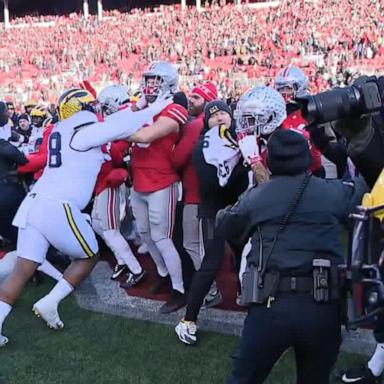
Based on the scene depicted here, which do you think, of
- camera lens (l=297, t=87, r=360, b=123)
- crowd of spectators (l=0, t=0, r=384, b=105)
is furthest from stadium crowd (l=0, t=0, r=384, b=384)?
crowd of spectators (l=0, t=0, r=384, b=105)

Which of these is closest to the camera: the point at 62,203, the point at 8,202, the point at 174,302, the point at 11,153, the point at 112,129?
the point at 112,129

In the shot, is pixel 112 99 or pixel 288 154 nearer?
pixel 288 154

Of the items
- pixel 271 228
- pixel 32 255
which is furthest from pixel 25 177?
pixel 271 228

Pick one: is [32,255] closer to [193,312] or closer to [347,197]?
→ [193,312]

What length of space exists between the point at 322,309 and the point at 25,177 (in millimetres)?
3487

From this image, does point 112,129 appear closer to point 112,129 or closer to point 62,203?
point 112,129

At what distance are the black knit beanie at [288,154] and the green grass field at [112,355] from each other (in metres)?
1.51

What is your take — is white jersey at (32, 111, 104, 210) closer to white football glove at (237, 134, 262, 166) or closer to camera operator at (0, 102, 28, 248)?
camera operator at (0, 102, 28, 248)

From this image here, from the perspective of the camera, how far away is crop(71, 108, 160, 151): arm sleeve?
12.7ft

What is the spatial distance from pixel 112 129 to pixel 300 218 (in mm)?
1654

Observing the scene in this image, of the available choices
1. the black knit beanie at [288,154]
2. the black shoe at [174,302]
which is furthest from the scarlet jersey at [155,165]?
the black knit beanie at [288,154]

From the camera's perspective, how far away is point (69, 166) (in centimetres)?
413

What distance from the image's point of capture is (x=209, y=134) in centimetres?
384

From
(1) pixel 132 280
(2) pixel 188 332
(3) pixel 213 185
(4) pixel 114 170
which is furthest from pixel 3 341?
(3) pixel 213 185
